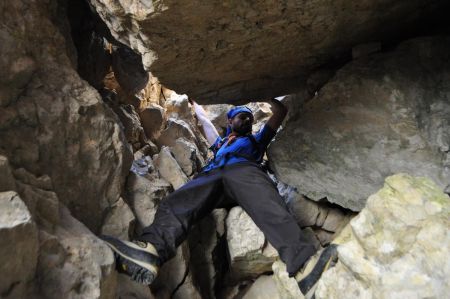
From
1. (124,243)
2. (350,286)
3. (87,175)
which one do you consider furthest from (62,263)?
(350,286)

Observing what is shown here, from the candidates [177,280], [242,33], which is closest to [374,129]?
[242,33]

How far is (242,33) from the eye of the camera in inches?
146

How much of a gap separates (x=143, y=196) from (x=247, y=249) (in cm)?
134

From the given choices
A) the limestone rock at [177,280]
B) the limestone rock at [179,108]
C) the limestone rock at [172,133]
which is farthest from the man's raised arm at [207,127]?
the limestone rock at [177,280]

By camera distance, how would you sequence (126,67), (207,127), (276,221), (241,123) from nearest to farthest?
(276,221) < (241,123) < (126,67) < (207,127)

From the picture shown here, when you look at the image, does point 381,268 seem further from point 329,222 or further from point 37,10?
point 37,10

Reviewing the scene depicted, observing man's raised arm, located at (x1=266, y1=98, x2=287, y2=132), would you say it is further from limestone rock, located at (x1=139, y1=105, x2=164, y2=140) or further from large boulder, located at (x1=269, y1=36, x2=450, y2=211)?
limestone rock, located at (x1=139, y1=105, x2=164, y2=140)

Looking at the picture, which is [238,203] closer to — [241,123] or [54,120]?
[241,123]

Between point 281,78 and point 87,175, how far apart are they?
2859 mm

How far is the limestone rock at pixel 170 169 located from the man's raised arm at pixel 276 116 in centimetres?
143

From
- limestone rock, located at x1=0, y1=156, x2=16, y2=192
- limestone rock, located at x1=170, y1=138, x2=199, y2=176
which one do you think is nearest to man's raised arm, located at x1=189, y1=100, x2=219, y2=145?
limestone rock, located at x1=170, y1=138, x2=199, y2=176

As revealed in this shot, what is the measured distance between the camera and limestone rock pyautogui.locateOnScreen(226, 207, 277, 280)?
4.15 metres

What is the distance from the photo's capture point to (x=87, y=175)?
377 centimetres

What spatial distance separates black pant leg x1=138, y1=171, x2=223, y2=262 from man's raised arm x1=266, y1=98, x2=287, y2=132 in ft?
4.24
